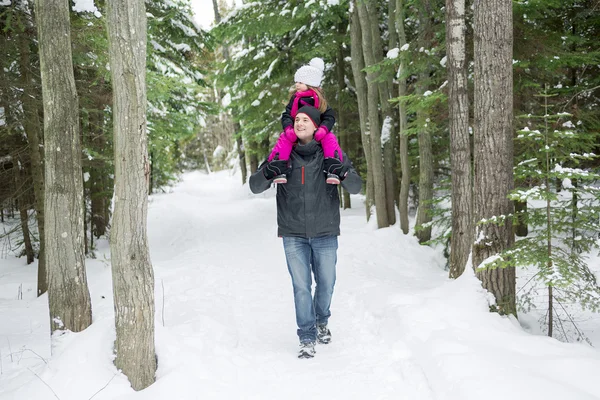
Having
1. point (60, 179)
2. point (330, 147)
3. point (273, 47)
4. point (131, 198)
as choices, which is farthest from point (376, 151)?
point (131, 198)

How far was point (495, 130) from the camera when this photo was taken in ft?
15.1

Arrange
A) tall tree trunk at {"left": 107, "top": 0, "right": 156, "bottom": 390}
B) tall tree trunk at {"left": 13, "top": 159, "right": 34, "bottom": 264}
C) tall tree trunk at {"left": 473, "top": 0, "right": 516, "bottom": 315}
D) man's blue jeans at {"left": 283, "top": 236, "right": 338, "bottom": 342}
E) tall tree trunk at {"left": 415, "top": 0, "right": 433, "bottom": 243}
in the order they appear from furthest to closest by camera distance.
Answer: tall tree trunk at {"left": 415, "top": 0, "right": 433, "bottom": 243}
tall tree trunk at {"left": 13, "top": 159, "right": 34, "bottom": 264}
tall tree trunk at {"left": 473, "top": 0, "right": 516, "bottom": 315}
man's blue jeans at {"left": 283, "top": 236, "right": 338, "bottom": 342}
tall tree trunk at {"left": 107, "top": 0, "right": 156, "bottom": 390}

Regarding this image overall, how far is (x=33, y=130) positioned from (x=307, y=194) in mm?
6171

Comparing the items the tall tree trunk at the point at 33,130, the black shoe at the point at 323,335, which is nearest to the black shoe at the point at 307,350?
the black shoe at the point at 323,335

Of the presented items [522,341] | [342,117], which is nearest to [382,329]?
[522,341]

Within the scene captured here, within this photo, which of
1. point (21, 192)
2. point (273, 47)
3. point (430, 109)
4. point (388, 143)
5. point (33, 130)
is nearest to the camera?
point (33, 130)

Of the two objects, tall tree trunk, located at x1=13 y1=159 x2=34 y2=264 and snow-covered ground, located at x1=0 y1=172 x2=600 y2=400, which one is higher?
tall tree trunk, located at x1=13 y1=159 x2=34 y2=264

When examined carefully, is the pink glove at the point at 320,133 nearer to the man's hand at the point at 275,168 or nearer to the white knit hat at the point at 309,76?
the man's hand at the point at 275,168

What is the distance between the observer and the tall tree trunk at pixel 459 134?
230 inches

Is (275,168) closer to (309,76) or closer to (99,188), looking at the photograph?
(309,76)

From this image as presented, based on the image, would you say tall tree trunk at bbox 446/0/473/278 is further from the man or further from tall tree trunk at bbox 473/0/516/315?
the man

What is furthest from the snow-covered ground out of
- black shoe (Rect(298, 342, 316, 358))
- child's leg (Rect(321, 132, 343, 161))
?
child's leg (Rect(321, 132, 343, 161))

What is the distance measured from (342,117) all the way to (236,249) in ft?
22.0

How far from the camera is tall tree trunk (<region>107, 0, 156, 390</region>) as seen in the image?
311 centimetres
